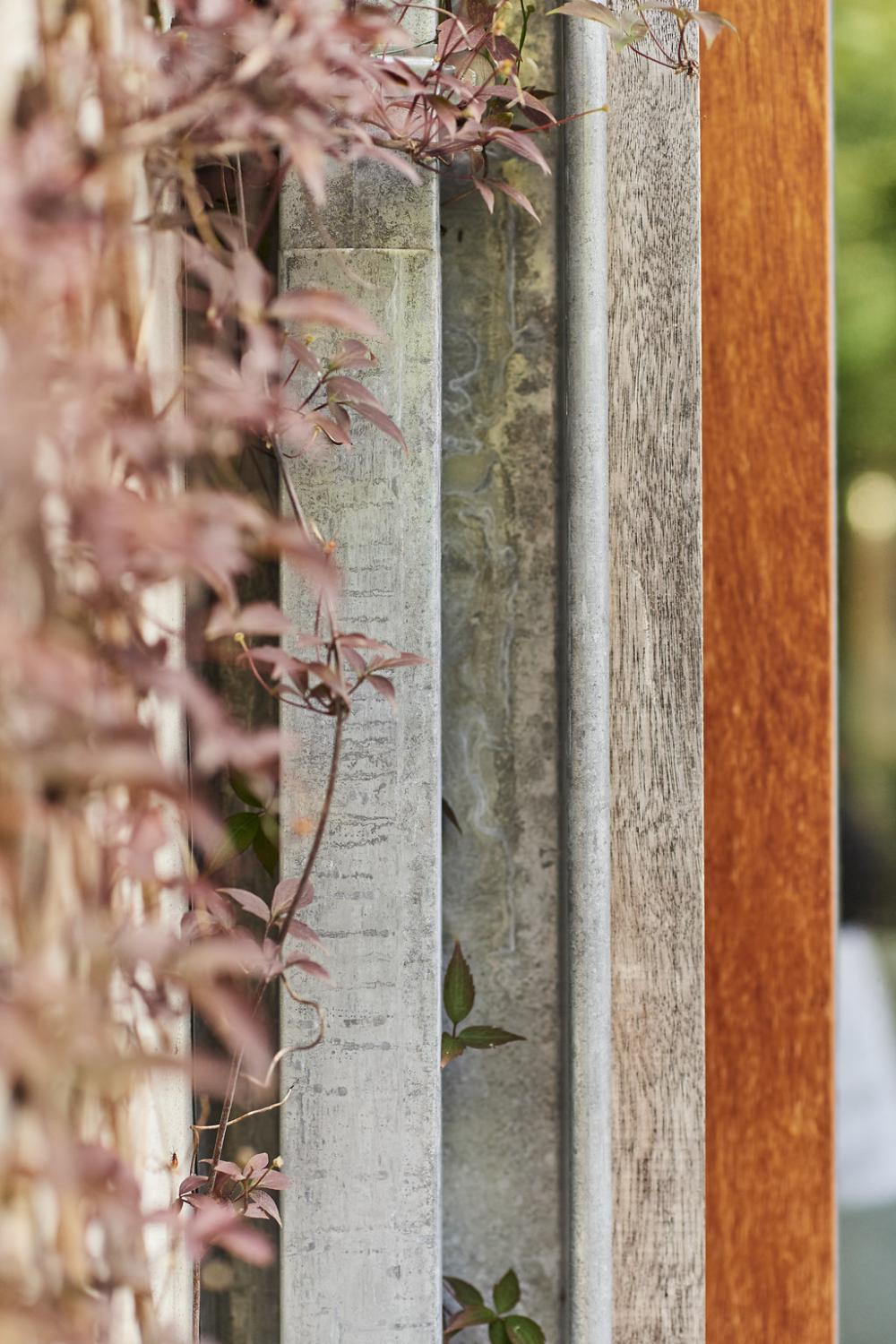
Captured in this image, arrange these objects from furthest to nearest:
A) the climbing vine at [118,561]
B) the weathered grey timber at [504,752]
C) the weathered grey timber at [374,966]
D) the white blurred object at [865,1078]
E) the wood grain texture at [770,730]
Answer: the white blurred object at [865,1078] → the wood grain texture at [770,730] → the weathered grey timber at [504,752] → the weathered grey timber at [374,966] → the climbing vine at [118,561]

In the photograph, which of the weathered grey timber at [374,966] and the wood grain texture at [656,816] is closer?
the weathered grey timber at [374,966]

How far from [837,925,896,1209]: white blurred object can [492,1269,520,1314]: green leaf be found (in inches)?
20.4

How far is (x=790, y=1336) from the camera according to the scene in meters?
1.27

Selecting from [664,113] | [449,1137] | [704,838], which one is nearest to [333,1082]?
[449,1137]

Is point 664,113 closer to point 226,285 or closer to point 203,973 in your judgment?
point 226,285

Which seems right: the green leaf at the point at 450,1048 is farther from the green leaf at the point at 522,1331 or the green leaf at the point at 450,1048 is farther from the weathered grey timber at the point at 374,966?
the green leaf at the point at 522,1331

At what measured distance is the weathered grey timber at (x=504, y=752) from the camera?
3.67ft

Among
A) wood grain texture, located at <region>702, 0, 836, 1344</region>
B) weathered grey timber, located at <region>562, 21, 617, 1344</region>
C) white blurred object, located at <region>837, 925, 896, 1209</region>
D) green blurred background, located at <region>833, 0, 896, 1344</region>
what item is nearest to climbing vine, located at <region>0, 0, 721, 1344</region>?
weathered grey timber, located at <region>562, 21, 617, 1344</region>

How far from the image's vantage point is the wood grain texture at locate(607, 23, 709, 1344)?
1160mm

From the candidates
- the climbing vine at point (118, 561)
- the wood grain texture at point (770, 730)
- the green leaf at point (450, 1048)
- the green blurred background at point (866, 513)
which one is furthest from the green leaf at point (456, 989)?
the green blurred background at point (866, 513)

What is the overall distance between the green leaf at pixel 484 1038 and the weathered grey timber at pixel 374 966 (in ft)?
0.26

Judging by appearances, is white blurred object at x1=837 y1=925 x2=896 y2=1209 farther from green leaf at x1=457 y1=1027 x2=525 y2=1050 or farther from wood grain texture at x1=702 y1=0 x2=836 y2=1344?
green leaf at x1=457 y1=1027 x2=525 y2=1050

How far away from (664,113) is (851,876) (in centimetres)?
97

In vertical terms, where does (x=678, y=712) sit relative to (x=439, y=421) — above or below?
below
